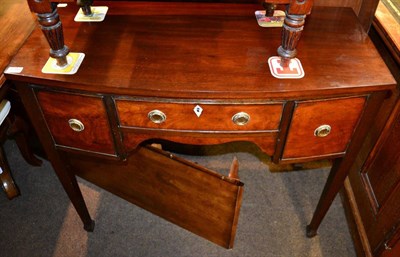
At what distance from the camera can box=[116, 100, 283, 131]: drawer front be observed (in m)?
1.09

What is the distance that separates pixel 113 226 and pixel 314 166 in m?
1.01

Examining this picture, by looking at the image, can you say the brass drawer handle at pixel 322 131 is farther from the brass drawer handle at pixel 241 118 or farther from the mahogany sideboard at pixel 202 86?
the brass drawer handle at pixel 241 118

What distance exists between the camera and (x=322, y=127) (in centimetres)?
116

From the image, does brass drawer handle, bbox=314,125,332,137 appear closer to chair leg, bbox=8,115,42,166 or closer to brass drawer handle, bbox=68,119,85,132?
brass drawer handle, bbox=68,119,85,132

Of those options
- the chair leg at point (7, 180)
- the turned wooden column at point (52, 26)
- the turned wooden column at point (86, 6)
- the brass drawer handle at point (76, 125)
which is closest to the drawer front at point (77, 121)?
the brass drawer handle at point (76, 125)

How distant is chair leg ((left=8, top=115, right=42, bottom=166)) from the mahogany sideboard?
1.68ft

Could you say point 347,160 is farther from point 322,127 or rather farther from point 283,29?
point 283,29

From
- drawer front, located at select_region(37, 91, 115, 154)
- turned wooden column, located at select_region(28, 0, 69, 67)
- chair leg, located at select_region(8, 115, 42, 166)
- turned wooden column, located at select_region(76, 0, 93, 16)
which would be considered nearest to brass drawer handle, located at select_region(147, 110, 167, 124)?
drawer front, located at select_region(37, 91, 115, 154)

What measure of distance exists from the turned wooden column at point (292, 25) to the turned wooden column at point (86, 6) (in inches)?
23.5

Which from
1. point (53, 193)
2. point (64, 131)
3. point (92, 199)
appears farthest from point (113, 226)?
point (64, 131)

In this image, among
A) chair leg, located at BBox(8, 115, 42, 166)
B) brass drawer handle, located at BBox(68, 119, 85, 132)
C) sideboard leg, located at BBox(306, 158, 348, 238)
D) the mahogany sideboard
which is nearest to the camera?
the mahogany sideboard

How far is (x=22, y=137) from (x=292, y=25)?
4.49ft

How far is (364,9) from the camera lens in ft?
4.59

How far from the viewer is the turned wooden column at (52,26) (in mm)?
968
